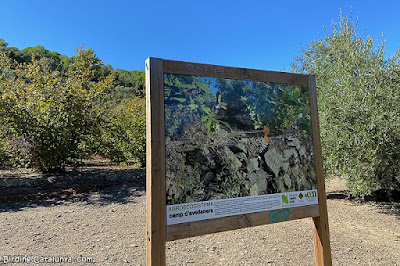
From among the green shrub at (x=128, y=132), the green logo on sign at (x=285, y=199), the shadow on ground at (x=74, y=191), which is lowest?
the shadow on ground at (x=74, y=191)

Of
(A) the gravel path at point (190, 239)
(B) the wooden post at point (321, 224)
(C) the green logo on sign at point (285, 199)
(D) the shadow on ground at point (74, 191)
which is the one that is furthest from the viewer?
(D) the shadow on ground at point (74, 191)

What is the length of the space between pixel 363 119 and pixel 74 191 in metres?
7.93

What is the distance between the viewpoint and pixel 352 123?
559 cm

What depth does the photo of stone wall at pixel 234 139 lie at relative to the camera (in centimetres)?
204

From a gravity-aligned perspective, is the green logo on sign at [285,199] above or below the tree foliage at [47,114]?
below

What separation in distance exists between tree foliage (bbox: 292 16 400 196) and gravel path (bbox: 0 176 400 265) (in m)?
1.00

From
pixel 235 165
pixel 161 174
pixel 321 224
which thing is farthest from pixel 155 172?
pixel 321 224

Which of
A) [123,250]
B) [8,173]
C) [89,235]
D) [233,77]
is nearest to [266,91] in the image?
[233,77]

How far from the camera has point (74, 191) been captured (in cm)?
784

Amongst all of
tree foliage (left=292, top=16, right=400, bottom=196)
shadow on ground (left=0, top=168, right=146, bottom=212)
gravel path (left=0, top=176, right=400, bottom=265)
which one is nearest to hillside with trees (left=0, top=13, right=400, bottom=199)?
tree foliage (left=292, top=16, right=400, bottom=196)

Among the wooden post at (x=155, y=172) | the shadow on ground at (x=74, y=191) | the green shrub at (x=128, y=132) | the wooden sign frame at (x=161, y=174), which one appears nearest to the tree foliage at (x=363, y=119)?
the wooden sign frame at (x=161, y=174)

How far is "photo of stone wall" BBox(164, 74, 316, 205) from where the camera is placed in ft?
6.70

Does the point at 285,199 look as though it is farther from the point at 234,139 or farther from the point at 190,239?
the point at 190,239

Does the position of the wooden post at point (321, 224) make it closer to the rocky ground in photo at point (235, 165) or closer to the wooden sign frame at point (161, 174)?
the rocky ground in photo at point (235, 165)
